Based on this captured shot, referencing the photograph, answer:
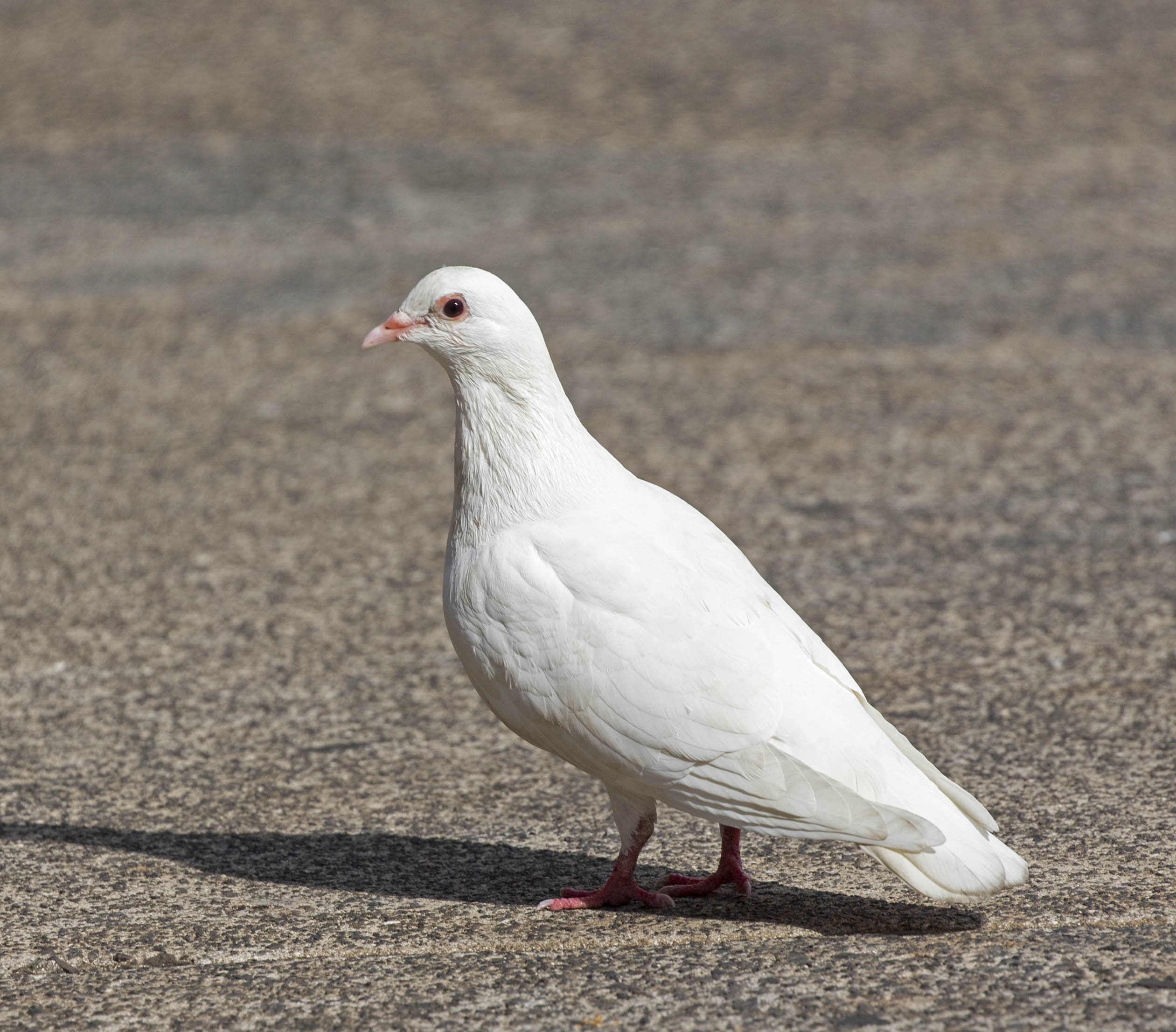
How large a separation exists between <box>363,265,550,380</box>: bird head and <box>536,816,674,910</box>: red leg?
1.19 metres

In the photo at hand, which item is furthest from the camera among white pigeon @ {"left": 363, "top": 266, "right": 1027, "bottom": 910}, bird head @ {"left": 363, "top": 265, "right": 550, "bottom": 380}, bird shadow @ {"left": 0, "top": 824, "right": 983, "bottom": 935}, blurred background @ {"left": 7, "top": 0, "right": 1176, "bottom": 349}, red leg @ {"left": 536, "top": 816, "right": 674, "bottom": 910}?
blurred background @ {"left": 7, "top": 0, "right": 1176, "bottom": 349}

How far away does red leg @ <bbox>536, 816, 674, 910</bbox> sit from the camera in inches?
142

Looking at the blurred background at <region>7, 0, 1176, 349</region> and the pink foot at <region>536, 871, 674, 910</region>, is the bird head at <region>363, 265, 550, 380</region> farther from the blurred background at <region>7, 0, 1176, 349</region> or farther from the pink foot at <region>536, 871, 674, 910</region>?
the blurred background at <region>7, 0, 1176, 349</region>

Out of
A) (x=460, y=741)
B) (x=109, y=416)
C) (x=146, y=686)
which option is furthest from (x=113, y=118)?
(x=460, y=741)

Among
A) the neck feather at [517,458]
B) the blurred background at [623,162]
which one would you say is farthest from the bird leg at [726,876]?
the blurred background at [623,162]

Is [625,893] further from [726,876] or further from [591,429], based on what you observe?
[591,429]

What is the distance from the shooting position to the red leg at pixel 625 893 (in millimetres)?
3607

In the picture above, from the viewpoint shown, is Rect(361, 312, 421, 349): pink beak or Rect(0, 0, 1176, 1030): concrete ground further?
Rect(361, 312, 421, 349): pink beak

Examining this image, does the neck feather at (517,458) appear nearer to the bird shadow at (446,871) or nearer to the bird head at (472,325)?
the bird head at (472,325)

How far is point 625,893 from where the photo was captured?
362cm

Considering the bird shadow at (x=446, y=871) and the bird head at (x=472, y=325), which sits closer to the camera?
the bird shadow at (x=446, y=871)

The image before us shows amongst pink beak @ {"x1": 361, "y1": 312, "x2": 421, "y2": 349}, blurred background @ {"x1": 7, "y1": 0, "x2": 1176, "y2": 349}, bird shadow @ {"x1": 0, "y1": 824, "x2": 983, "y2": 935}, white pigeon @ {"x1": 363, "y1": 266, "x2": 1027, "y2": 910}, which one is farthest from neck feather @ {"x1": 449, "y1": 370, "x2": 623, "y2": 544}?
blurred background @ {"x1": 7, "y1": 0, "x2": 1176, "y2": 349}

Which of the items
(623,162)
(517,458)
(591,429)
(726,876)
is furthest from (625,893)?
(623,162)

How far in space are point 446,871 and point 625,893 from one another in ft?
1.77
